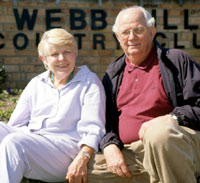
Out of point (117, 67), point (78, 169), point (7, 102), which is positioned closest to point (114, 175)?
point (78, 169)

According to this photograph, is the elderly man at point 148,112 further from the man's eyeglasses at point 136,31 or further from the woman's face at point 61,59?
the woman's face at point 61,59

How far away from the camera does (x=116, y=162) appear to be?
2807mm

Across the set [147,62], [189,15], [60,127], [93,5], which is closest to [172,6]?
[189,15]

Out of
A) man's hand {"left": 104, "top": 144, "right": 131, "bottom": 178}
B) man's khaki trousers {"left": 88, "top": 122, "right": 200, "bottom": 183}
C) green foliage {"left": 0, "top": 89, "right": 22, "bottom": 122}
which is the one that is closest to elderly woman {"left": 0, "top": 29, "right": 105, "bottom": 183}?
man's hand {"left": 104, "top": 144, "right": 131, "bottom": 178}

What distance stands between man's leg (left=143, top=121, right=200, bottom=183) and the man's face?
0.86m

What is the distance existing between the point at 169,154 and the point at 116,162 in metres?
0.50

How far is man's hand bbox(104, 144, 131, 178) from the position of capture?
2.81m

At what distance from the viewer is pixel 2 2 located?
7.55 meters

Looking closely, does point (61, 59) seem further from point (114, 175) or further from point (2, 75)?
point (2, 75)

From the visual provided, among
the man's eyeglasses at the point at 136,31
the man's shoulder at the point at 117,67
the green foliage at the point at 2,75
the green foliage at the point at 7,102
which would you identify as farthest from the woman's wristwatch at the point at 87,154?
the green foliage at the point at 2,75

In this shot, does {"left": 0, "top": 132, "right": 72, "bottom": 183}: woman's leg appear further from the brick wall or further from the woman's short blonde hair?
the brick wall

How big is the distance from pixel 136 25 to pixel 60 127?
106 centimetres

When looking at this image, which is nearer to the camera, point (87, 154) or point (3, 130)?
point (87, 154)

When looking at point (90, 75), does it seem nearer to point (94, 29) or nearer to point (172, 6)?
point (94, 29)
